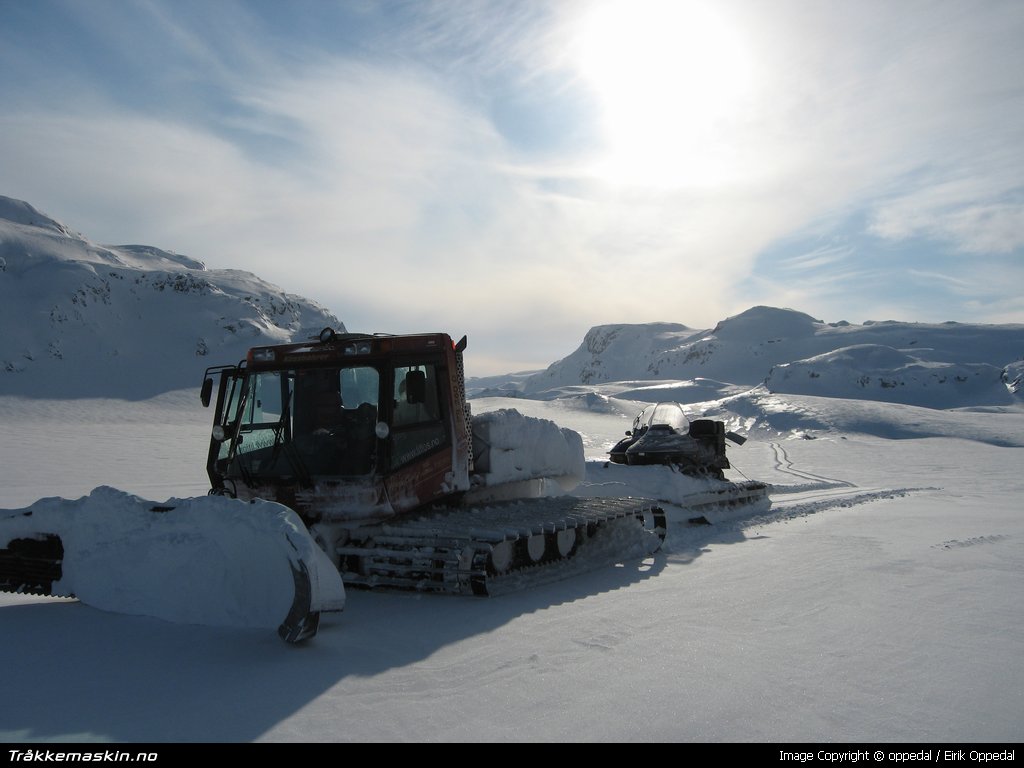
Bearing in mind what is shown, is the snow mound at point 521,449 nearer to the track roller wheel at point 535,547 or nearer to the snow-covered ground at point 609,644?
the snow-covered ground at point 609,644

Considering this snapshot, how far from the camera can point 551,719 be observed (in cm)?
347

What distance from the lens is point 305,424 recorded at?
22.2 feet

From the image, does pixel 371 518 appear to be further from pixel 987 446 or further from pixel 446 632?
pixel 987 446

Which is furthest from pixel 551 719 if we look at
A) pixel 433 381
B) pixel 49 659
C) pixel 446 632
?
pixel 433 381

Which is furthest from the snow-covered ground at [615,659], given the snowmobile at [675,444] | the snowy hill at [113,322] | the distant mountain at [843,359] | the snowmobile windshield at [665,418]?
the distant mountain at [843,359]

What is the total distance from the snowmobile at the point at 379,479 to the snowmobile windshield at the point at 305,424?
0.01m

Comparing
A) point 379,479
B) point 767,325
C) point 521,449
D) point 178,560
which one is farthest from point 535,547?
point 767,325

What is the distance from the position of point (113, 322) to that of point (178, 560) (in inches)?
2059

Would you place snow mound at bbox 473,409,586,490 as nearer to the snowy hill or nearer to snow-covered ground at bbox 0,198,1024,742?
snow-covered ground at bbox 0,198,1024,742

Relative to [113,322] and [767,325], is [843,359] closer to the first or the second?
[113,322]

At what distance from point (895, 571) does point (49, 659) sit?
6.77 m
